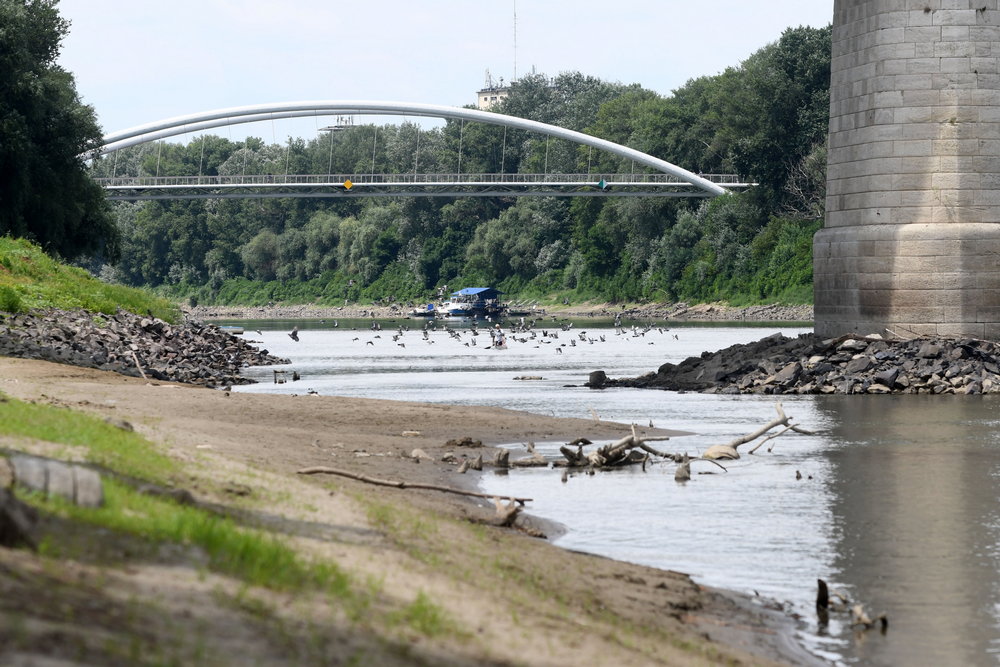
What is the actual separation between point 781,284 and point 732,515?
317ft

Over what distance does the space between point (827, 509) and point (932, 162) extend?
25.8 metres

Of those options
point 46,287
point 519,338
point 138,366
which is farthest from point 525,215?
point 138,366

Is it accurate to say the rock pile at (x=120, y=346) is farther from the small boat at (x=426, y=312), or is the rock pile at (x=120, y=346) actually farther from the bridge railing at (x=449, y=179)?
the small boat at (x=426, y=312)

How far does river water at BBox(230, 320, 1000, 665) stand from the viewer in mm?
12930

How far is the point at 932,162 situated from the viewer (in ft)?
139

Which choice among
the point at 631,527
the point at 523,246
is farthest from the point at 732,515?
the point at 523,246

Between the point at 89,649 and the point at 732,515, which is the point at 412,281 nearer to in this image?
the point at 732,515

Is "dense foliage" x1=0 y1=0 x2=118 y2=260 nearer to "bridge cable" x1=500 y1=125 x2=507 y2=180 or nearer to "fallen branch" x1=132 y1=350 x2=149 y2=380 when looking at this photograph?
A: "fallen branch" x1=132 y1=350 x2=149 y2=380

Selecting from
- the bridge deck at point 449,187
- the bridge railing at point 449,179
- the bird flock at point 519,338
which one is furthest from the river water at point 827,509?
the bridge railing at point 449,179

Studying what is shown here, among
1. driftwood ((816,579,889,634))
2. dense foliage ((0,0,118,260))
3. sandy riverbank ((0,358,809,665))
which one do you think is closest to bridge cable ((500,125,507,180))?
dense foliage ((0,0,118,260))

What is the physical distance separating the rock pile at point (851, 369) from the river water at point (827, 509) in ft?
4.49

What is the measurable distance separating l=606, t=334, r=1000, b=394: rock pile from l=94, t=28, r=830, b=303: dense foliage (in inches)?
2375

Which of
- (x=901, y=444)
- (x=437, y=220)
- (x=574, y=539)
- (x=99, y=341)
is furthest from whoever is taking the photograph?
(x=437, y=220)

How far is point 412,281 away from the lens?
164 metres
